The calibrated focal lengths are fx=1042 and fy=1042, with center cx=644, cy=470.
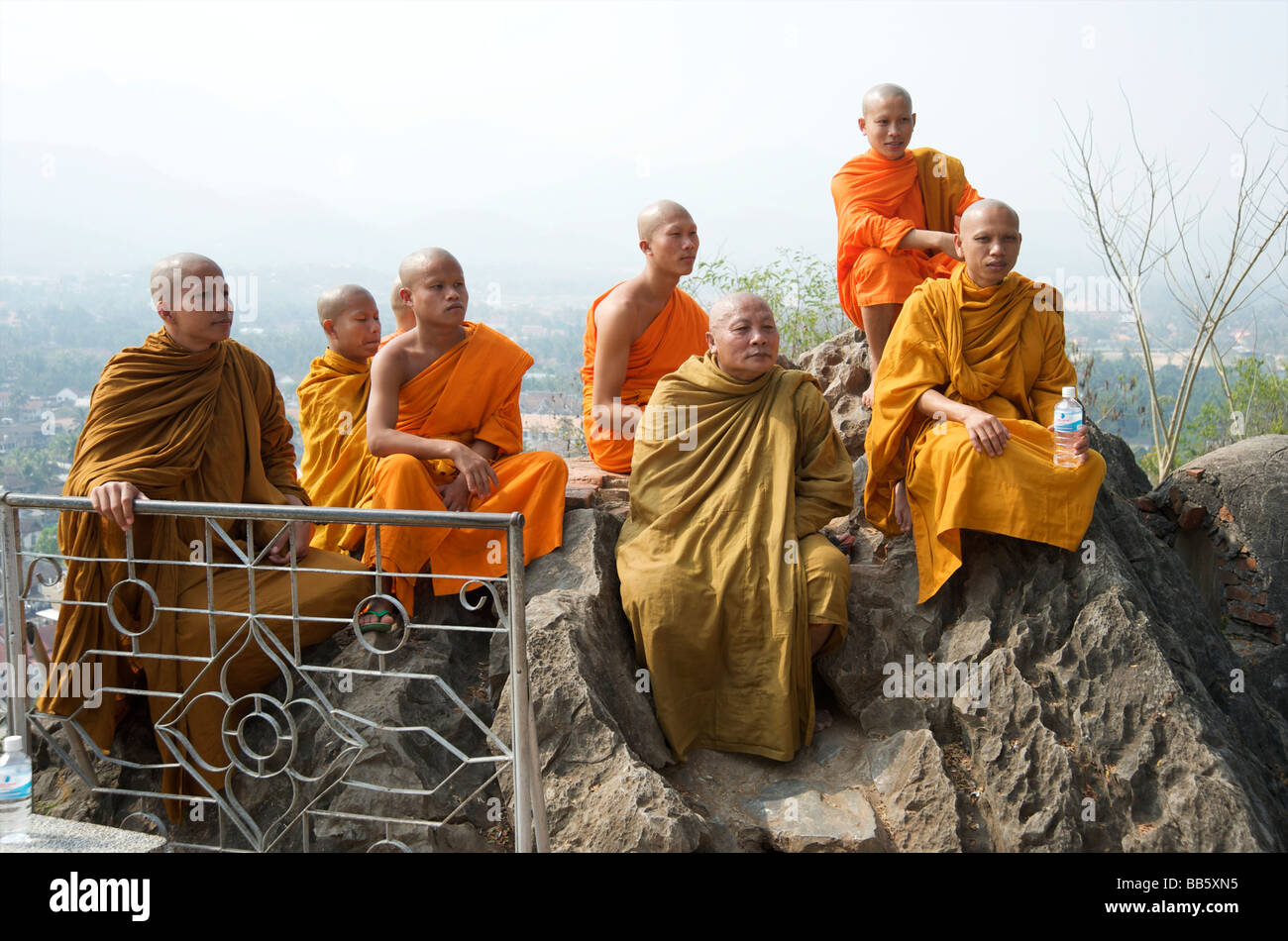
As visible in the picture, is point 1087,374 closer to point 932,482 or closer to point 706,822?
point 932,482

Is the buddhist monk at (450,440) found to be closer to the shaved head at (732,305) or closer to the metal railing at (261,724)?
the metal railing at (261,724)

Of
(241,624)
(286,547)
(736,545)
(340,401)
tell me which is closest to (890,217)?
(736,545)

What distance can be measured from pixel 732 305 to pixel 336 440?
2066mm

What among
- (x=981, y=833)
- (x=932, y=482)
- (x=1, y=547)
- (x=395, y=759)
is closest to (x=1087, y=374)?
(x=932, y=482)

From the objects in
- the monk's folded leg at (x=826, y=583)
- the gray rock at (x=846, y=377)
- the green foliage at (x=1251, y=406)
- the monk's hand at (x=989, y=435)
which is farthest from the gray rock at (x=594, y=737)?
the green foliage at (x=1251, y=406)

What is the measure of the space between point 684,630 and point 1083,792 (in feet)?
5.10

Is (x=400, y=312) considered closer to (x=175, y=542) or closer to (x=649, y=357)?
(x=649, y=357)

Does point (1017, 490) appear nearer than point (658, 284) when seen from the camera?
Yes

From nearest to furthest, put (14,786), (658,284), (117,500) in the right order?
1. (14,786)
2. (117,500)
3. (658,284)

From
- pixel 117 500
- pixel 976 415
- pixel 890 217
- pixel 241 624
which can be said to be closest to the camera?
pixel 117 500

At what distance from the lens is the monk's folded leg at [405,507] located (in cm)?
430

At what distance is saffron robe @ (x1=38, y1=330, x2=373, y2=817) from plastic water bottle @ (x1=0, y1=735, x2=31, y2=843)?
22.8 inches

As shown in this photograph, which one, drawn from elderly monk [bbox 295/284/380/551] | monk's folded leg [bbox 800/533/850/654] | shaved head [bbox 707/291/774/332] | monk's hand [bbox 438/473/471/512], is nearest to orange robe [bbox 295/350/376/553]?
elderly monk [bbox 295/284/380/551]

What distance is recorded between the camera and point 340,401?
16.7ft
